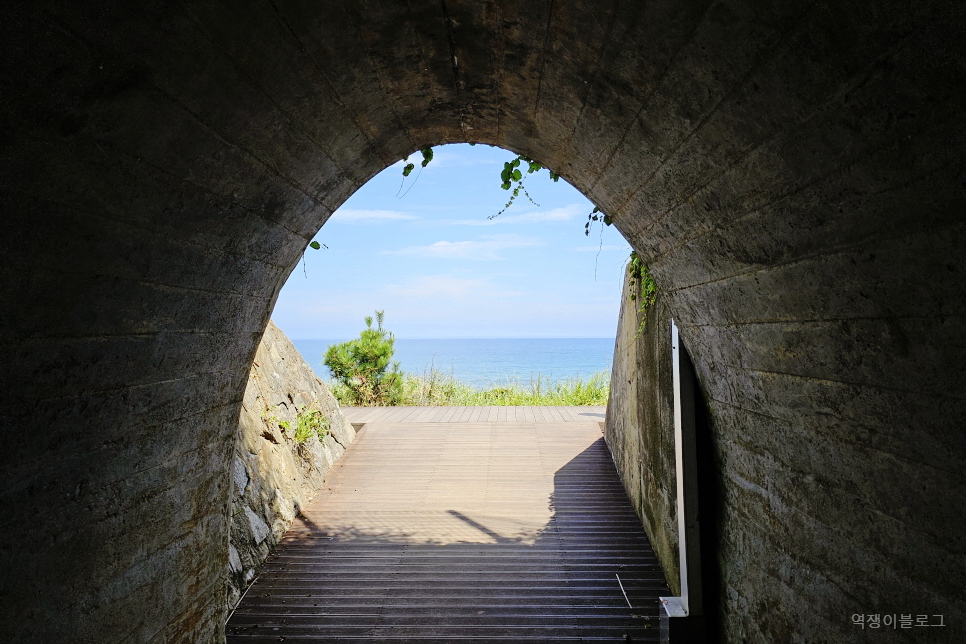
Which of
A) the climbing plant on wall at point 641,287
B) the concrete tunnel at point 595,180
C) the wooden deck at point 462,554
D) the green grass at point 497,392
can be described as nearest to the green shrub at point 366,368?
the green grass at point 497,392

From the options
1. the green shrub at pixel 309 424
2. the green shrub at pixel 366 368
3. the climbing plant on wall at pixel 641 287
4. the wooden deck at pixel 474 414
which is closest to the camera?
the climbing plant on wall at pixel 641 287

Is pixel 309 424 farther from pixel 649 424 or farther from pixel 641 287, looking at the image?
pixel 641 287

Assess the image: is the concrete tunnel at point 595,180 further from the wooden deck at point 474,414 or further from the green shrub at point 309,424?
the wooden deck at point 474,414

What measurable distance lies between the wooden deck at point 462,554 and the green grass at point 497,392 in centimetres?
423

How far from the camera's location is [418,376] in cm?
1349

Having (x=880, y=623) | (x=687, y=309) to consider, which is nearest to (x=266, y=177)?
(x=687, y=309)

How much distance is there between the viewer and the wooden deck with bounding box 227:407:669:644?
365cm

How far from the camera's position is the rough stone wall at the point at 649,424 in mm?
3995

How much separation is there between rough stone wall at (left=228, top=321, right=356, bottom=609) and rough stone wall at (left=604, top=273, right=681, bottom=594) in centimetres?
303

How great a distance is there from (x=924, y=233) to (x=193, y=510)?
9.64ft

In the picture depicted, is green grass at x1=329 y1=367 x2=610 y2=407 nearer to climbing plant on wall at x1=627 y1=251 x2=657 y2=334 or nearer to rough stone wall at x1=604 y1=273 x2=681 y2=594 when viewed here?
rough stone wall at x1=604 y1=273 x2=681 y2=594

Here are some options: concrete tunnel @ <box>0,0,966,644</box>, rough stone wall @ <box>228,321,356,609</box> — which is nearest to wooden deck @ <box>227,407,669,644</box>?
rough stone wall @ <box>228,321,356,609</box>

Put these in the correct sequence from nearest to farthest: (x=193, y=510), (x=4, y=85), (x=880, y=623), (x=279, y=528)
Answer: (x=4, y=85) → (x=880, y=623) → (x=193, y=510) → (x=279, y=528)

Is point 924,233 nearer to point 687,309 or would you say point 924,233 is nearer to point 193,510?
point 687,309
